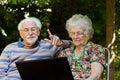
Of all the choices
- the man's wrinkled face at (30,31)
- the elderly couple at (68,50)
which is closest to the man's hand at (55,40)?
the elderly couple at (68,50)

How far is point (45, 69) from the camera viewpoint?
4.13 meters

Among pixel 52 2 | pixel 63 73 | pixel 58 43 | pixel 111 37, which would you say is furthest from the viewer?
pixel 52 2

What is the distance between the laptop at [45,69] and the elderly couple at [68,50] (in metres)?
0.30

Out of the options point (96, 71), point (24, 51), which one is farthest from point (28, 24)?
point (96, 71)

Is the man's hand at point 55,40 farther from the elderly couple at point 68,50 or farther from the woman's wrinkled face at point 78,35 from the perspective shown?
the woman's wrinkled face at point 78,35

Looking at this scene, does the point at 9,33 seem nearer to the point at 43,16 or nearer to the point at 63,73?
the point at 43,16

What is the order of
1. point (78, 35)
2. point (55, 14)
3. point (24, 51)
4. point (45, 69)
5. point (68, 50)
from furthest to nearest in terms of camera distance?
point (55, 14)
point (24, 51)
point (68, 50)
point (78, 35)
point (45, 69)

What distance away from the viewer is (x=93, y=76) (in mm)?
4160

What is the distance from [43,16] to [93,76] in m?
3.94

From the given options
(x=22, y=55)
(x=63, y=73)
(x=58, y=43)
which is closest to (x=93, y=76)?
(x=63, y=73)

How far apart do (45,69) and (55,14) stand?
382 centimetres

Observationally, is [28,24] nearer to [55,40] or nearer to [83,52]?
[55,40]

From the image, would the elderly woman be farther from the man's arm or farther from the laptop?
the laptop

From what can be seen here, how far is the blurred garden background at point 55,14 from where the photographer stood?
24.0 ft
